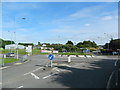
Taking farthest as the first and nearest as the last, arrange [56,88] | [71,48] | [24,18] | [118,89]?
1. [71,48]
2. [24,18]
3. [56,88]
4. [118,89]

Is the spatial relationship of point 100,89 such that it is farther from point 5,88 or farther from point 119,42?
point 119,42

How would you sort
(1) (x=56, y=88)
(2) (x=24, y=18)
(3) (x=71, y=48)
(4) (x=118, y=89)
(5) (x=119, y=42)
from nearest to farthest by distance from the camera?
(4) (x=118, y=89) → (1) (x=56, y=88) → (2) (x=24, y=18) → (5) (x=119, y=42) → (3) (x=71, y=48)

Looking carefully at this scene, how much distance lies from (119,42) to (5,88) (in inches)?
2386

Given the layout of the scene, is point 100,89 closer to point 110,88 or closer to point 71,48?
point 110,88

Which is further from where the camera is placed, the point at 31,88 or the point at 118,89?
the point at 31,88

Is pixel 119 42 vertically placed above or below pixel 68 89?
above

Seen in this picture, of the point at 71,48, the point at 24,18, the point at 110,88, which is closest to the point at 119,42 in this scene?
the point at 71,48

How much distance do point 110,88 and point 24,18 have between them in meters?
22.1

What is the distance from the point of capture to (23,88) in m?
7.89

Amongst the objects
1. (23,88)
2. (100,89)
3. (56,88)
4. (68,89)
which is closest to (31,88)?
(23,88)

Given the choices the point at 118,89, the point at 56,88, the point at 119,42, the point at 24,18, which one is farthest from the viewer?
the point at 119,42

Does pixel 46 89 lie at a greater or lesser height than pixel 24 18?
lesser

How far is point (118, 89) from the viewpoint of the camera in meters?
7.32

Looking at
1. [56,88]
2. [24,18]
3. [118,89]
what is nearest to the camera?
[118,89]
